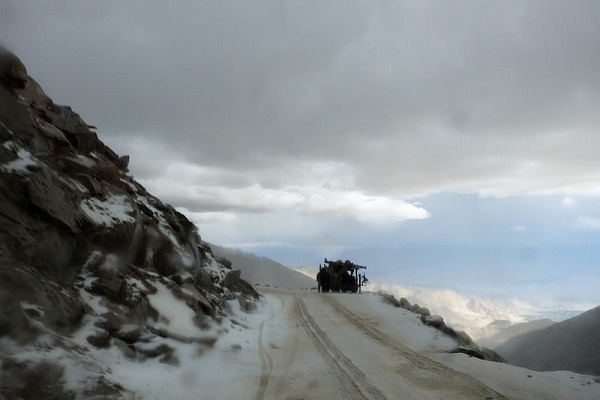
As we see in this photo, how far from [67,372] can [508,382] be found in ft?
25.1

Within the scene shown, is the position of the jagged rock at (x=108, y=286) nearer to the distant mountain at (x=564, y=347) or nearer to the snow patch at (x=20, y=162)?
the snow patch at (x=20, y=162)

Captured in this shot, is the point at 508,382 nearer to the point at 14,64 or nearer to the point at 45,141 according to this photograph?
the point at 45,141

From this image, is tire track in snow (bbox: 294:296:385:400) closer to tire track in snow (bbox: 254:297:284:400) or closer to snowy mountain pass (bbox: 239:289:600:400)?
snowy mountain pass (bbox: 239:289:600:400)

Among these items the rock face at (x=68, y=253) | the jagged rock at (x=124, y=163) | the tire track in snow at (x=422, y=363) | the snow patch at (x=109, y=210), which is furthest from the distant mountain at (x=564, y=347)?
the jagged rock at (x=124, y=163)

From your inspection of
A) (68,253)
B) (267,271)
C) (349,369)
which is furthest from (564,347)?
(267,271)

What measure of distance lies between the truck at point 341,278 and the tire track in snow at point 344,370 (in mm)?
23855

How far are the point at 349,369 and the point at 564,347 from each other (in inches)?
660

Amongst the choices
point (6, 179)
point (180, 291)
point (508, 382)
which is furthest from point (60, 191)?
point (508, 382)

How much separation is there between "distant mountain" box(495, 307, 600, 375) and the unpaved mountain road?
31.9ft

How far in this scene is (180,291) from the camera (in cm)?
1138

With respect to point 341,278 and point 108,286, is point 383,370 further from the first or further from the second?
point 341,278

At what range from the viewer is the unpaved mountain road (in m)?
7.20

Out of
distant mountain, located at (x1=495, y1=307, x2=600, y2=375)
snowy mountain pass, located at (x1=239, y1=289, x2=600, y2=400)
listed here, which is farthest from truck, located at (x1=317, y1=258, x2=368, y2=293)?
snowy mountain pass, located at (x1=239, y1=289, x2=600, y2=400)

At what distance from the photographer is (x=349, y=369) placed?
8.81 meters
